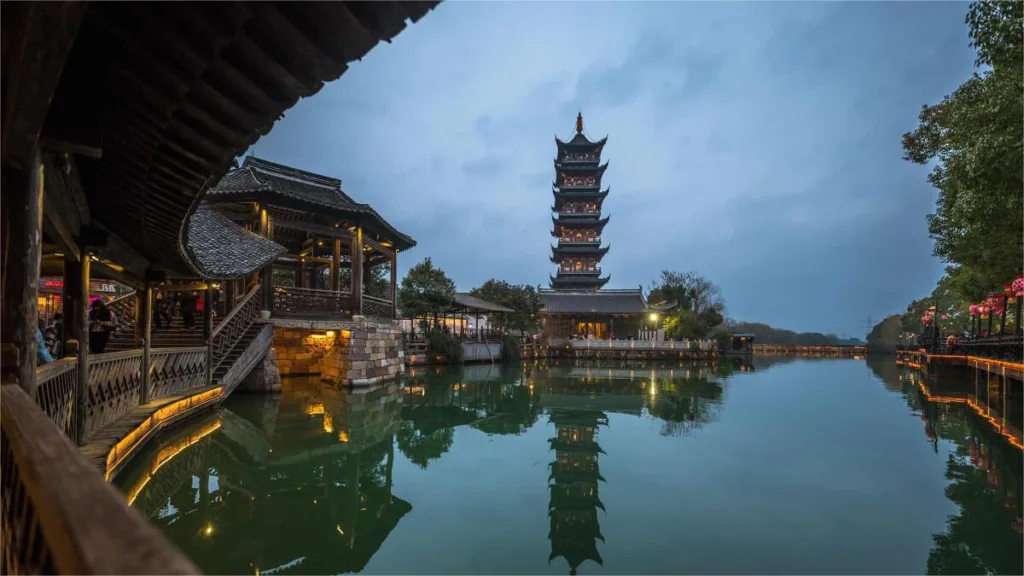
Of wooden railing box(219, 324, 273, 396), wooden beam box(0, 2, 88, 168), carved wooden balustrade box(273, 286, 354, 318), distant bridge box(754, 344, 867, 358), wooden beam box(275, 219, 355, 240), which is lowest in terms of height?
distant bridge box(754, 344, 867, 358)

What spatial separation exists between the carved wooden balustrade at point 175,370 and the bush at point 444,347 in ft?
43.6

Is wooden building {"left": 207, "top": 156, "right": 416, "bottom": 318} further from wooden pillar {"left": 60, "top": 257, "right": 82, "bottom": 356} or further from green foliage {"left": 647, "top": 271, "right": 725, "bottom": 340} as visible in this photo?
green foliage {"left": 647, "top": 271, "right": 725, "bottom": 340}

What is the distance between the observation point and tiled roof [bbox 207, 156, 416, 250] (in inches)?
551

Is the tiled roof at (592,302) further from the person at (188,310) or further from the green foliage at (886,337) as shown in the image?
the green foliage at (886,337)

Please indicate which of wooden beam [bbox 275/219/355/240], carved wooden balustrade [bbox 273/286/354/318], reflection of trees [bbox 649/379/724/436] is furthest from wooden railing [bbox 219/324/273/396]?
reflection of trees [bbox 649/379/724/436]

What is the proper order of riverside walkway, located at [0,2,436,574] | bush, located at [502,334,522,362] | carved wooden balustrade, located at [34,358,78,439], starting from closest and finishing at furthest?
riverside walkway, located at [0,2,436,574] → carved wooden balustrade, located at [34,358,78,439] → bush, located at [502,334,522,362]

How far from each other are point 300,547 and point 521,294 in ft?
94.5

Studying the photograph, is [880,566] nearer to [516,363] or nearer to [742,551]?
[742,551]

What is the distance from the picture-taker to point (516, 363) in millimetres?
28344

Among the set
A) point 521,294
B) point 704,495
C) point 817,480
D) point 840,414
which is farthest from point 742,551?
point 521,294

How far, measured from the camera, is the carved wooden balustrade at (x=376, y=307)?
16.3 meters

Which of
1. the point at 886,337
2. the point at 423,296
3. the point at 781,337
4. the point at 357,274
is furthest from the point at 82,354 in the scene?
the point at 781,337

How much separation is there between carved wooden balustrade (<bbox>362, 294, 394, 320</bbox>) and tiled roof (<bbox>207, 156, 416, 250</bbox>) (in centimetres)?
223

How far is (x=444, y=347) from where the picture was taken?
78.2 feet
